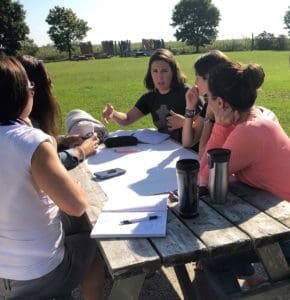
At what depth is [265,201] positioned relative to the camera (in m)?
2.08

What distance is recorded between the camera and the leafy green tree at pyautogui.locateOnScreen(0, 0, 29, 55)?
2270 inches

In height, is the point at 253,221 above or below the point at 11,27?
below

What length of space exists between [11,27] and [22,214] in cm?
6109

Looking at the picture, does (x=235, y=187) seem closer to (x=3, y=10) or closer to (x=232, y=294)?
(x=232, y=294)

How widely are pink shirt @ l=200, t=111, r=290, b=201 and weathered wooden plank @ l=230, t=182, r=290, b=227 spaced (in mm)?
53

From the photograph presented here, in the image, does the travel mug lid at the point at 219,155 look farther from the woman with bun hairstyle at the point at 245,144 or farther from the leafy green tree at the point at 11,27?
the leafy green tree at the point at 11,27

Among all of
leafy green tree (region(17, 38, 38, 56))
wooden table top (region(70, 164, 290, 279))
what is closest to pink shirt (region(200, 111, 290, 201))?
wooden table top (region(70, 164, 290, 279))

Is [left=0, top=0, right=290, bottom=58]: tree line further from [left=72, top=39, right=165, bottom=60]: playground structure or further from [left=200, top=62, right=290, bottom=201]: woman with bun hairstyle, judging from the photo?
[left=200, top=62, right=290, bottom=201]: woman with bun hairstyle

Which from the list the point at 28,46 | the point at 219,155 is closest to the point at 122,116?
the point at 219,155

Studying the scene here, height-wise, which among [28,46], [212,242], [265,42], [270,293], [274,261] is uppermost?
[28,46]

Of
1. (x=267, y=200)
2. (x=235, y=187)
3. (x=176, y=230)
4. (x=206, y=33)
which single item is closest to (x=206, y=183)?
(x=235, y=187)

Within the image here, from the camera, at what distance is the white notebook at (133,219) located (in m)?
1.78

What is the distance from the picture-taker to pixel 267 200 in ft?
6.87

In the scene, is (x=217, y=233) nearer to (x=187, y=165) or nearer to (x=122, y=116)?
(x=187, y=165)
